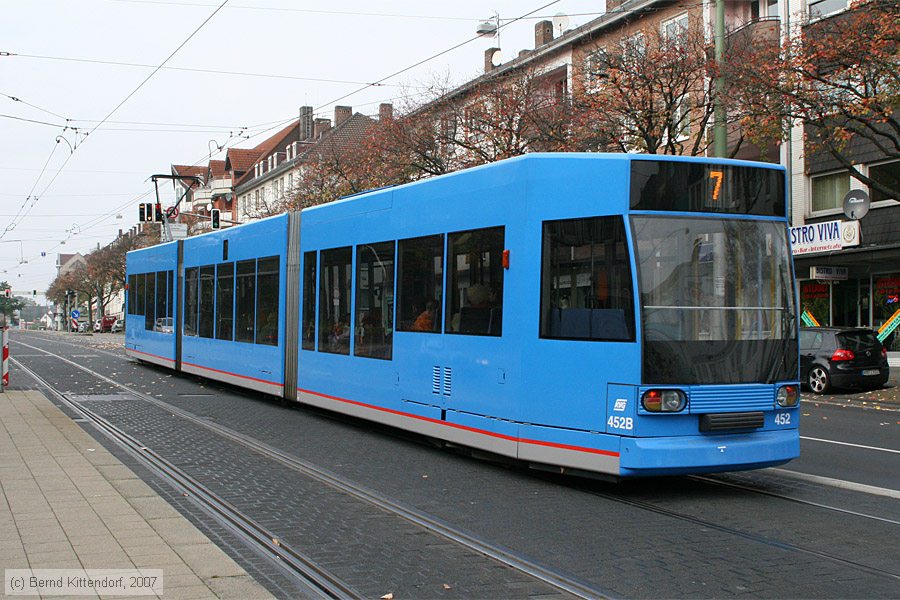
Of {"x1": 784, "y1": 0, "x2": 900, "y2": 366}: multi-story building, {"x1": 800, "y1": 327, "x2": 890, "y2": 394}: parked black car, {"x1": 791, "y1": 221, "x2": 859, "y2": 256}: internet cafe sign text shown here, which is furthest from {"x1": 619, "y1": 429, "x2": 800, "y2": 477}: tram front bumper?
{"x1": 791, "y1": 221, "x2": 859, "y2": 256}: internet cafe sign text

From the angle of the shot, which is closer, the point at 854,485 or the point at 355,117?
the point at 854,485

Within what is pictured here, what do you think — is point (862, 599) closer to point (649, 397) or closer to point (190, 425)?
point (649, 397)

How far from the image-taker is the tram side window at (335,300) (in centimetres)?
1288

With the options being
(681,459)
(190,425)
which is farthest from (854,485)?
(190,425)

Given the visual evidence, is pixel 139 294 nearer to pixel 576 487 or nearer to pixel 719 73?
pixel 719 73

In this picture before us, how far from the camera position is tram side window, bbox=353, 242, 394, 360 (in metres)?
11.6

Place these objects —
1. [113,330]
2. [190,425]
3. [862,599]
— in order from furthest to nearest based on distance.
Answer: [113,330], [190,425], [862,599]

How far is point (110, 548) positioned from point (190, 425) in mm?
7420

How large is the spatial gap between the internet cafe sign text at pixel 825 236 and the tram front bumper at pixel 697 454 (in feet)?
64.7

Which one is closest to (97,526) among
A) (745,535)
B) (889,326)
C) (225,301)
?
(745,535)

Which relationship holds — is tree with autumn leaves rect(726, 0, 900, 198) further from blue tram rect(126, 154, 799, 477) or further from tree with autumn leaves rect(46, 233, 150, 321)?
tree with autumn leaves rect(46, 233, 150, 321)

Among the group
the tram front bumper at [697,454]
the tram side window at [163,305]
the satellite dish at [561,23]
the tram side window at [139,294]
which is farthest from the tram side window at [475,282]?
the satellite dish at [561,23]

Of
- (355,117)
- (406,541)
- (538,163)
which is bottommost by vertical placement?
(406,541)

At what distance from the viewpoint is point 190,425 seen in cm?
1345
